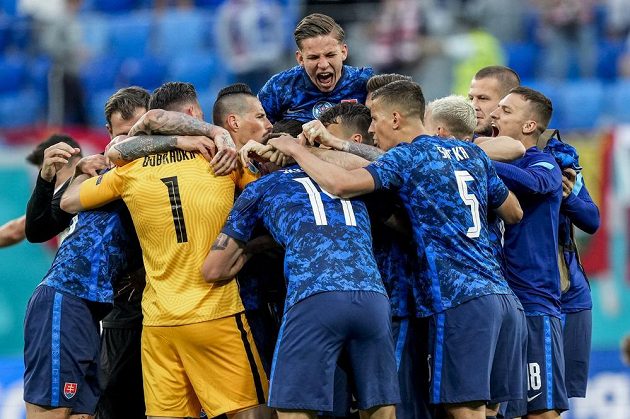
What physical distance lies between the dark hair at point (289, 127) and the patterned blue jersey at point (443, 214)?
1.20 metres

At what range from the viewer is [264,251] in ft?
23.2

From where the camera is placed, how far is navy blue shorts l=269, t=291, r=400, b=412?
20.6ft

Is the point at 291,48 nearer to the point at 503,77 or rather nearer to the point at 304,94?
the point at 304,94

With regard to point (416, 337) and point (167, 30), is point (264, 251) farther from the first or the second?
point (167, 30)

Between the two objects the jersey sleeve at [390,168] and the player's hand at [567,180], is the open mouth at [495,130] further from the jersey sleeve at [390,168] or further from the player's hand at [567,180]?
the jersey sleeve at [390,168]

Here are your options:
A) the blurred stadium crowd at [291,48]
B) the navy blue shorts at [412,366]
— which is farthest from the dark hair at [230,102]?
the blurred stadium crowd at [291,48]

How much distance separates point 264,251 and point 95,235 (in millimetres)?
1114

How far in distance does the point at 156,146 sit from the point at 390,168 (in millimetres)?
1493

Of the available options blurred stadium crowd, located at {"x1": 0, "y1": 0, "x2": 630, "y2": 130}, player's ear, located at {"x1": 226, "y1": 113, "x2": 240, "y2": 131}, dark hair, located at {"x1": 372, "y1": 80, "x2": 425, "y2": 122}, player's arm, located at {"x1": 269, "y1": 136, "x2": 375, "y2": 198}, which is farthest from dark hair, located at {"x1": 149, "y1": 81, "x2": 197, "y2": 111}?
blurred stadium crowd, located at {"x1": 0, "y1": 0, "x2": 630, "y2": 130}

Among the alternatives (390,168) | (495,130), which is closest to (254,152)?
(390,168)

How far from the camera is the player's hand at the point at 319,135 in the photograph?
6805 mm

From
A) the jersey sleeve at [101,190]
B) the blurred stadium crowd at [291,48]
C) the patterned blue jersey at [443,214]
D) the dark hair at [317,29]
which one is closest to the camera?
the patterned blue jersey at [443,214]

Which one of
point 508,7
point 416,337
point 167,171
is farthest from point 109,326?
point 508,7

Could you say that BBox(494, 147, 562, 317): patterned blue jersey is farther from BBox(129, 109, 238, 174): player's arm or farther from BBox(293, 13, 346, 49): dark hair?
BBox(129, 109, 238, 174): player's arm
